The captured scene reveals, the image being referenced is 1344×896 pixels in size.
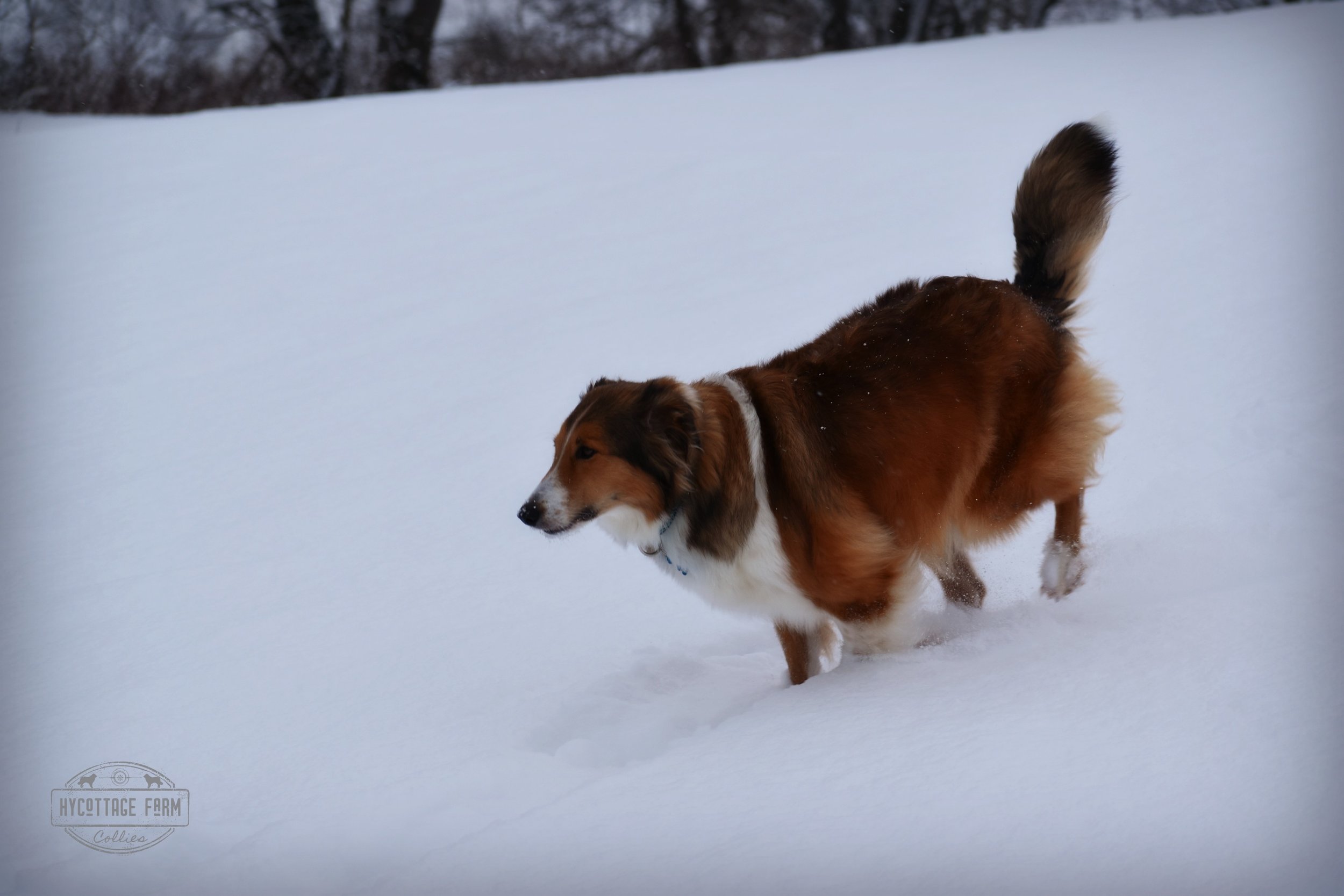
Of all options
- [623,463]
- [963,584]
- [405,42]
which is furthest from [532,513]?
[405,42]

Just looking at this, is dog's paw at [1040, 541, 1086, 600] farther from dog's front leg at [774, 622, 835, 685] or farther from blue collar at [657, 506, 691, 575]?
blue collar at [657, 506, 691, 575]

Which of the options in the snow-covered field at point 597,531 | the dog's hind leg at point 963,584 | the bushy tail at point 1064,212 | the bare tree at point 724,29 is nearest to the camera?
the snow-covered field at point 597,531

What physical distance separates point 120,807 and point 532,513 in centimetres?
152

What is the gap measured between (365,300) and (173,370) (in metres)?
1.39

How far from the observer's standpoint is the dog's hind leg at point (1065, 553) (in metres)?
3.57

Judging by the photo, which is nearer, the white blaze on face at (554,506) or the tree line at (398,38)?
the white blaze on face at (554,506)

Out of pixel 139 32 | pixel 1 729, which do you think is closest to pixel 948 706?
pixel 1 729

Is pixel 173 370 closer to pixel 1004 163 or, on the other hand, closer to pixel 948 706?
pixel 948 706

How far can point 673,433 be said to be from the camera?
312 cm

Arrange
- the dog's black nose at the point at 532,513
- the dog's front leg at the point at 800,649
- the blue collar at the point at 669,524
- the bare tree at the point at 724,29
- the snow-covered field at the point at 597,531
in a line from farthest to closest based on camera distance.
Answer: the bare tree at the point at 724,29 → the dog's front leg at the point at 800,649 → the blue collar at the point at 669,524 → the dog's black nose at the point at 532,513 → the snow-covered field at the point at 597,531

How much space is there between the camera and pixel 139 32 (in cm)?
1220

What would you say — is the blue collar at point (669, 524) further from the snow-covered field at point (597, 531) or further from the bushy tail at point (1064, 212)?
the bushy tail at point (1064, 212)

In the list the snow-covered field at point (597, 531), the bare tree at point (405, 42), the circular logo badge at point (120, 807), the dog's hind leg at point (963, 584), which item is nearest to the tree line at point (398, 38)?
the bare tree at point (405, 42)

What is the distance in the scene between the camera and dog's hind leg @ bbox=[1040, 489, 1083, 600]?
3.57 m
